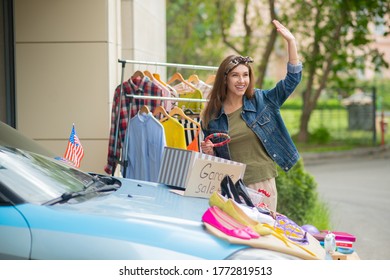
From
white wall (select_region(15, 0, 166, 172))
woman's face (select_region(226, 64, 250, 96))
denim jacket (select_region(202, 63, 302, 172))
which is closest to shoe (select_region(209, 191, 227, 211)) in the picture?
denim jacket (select_region(202, 63, 302, 172))

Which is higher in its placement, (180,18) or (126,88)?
(180,18)

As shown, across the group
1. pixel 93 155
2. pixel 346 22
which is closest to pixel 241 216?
Answer: pixel 93 155

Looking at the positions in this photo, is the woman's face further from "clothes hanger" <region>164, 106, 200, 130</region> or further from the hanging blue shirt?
"clothes hanger" <region>164, 106, 200, 130</region>

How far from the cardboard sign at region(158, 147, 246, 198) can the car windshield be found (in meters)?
0.75

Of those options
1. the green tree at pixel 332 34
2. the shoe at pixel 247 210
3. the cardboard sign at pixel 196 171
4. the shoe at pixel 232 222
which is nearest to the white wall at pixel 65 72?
the cardboard sign at pixel 196 171

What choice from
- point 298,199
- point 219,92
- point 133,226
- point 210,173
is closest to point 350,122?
point 298,199

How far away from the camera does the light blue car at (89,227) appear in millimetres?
3908

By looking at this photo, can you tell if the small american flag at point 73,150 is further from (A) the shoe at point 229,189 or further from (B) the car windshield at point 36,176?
(A) the shoe at point 229,189

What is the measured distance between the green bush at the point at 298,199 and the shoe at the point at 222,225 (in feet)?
18.6

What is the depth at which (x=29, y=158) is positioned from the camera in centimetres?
486

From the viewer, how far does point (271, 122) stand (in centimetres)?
632

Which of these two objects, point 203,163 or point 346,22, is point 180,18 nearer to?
point 346,22

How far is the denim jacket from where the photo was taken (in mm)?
6238
